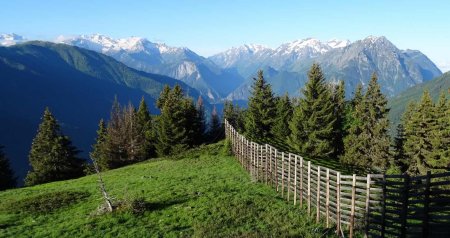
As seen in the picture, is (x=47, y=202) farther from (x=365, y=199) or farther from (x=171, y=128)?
(x=171, y=128)

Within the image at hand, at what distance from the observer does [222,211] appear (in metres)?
20.2

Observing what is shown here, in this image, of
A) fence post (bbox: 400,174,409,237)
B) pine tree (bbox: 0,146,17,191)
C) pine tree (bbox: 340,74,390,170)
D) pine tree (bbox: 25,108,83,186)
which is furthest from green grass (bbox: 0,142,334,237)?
pine tree (bbox: 0,146,17,191)

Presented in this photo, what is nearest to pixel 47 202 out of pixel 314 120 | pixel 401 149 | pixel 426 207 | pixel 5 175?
pixel 426 207

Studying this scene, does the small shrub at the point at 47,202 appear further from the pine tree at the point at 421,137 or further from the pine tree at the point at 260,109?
the pine tree at the point at 421,137

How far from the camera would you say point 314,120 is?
55312mm

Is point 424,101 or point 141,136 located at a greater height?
point 424,101

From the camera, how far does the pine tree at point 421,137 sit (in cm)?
5269

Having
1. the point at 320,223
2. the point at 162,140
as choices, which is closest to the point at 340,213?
the point at 320,223

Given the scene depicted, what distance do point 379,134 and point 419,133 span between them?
6.06m

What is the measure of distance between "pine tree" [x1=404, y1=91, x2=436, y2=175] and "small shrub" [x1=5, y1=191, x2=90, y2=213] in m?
43.2

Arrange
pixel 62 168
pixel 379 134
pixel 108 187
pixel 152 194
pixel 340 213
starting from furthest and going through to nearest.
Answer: pixel 62 168 → pixel 379 134 → pixel 108 187 → pixel 152 194 → pixel 340 213

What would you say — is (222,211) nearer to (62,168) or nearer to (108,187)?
(108,187)

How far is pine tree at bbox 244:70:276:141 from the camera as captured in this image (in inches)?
2493

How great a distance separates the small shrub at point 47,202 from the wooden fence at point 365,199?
44.6ft
